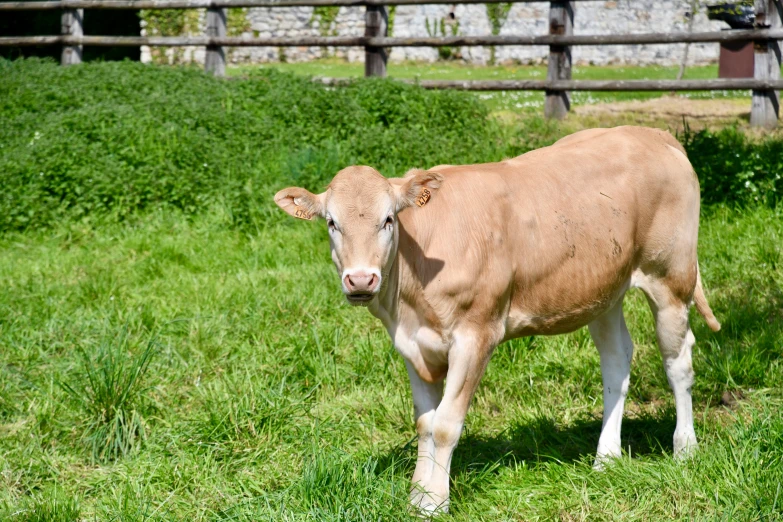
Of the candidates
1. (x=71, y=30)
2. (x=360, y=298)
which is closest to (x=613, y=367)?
(x=360, y=298)

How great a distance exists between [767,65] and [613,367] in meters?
6.16

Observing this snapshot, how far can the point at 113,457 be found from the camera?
4477 mm

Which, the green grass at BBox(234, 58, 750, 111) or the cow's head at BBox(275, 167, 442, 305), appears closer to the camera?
the cow's head at BBox(275, 167, 442, 305)

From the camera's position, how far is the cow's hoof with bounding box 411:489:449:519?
3654mm

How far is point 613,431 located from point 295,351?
1.93 meters

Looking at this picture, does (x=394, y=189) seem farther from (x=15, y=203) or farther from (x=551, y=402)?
(x=15, y=203)

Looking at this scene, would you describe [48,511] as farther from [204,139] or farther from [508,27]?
[508,27]

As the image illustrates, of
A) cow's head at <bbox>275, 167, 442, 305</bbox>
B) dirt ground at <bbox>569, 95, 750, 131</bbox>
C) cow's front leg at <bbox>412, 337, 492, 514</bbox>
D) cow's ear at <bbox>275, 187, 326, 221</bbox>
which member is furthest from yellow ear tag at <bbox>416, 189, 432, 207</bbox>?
dirt ground at <bbox>569, 95, 750, 131</bbox>

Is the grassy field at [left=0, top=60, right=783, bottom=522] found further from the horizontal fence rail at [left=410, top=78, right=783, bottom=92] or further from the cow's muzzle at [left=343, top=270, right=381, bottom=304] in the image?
the horizontal fence rail at [left=410, top=78, right=783, bottom=92]

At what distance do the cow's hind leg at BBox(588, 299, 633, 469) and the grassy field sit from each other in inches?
6.5

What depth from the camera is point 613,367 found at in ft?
14.8

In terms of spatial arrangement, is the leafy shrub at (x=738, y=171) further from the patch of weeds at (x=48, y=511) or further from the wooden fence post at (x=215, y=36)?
the wooden fence post at (x=215, y=36)

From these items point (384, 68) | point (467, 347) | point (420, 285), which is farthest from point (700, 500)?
point (384, 68)

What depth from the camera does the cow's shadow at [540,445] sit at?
416cm
